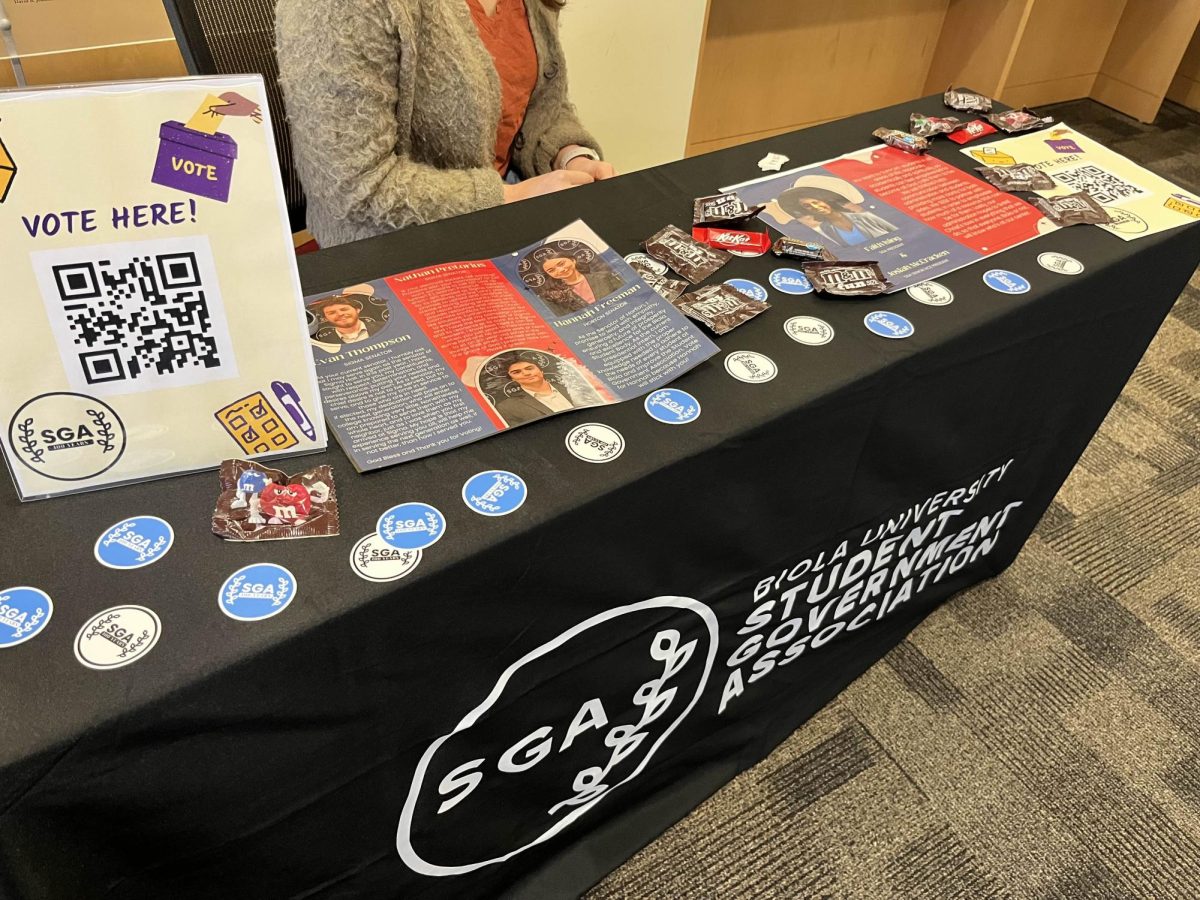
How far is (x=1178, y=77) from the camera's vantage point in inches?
138

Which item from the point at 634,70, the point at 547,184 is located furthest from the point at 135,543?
the point at 634,70

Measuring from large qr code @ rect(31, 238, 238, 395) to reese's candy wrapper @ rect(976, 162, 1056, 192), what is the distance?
990mm

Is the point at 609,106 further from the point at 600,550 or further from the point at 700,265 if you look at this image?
the point at 600,550

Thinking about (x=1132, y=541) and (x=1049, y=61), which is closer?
(x=1132, y=541)

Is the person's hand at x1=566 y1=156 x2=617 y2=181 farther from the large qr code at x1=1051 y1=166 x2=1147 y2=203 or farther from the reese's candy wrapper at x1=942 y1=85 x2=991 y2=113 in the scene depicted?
the large qr code at x1=1051 y1=166 x2=1147 y2=203

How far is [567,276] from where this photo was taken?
92cm

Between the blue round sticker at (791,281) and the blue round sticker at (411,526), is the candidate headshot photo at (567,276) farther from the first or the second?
the blue round sticker at (411,526)

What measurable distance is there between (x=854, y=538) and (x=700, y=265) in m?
0.38

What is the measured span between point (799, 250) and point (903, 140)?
0.38 meters

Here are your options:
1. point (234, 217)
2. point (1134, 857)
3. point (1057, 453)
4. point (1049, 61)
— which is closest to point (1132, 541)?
point (1057, 453)

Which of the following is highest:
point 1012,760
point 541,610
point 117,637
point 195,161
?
point 195,161

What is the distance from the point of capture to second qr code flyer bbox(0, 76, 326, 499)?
0.52 meters

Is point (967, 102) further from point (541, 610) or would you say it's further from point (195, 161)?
point (195, 161)

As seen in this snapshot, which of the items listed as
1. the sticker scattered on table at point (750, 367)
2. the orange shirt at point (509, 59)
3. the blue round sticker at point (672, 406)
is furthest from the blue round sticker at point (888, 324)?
the orange shirt at point (509, 59)
